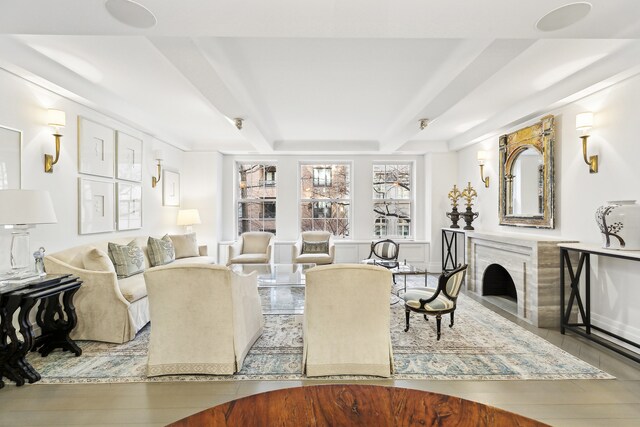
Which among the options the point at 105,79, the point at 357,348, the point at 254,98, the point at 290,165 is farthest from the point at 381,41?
the point at 290,165

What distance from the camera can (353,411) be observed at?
82 centimetres

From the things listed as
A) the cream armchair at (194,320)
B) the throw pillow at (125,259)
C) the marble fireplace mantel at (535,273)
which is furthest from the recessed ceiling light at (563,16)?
the throw pillow at (125,259)

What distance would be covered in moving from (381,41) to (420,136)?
142 inches

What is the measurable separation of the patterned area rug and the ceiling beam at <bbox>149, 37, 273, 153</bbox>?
246cm

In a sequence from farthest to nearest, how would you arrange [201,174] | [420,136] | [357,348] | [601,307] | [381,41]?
1. [201,174]
2. [420,136]
3. [601,307]
4. [381,41]
5. [357,348]

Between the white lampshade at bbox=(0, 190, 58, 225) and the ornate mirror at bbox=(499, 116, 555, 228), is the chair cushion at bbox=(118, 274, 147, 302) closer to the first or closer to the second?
the white lampshade at bbox=(0, 190, 58, 225)

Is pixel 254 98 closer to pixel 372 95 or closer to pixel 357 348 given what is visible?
pixel 372 95

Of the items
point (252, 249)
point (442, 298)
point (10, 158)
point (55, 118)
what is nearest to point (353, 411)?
point (442, 298)

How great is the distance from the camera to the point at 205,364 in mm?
2383

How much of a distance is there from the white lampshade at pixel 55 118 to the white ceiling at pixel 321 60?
0.24 meters

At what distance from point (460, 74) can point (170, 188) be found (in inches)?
198

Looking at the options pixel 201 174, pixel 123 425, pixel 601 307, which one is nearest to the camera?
pixel 123 425

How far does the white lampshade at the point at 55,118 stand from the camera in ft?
10.2

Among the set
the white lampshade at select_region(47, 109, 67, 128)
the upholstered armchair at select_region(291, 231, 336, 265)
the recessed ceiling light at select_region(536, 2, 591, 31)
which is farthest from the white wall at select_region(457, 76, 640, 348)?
the white lampshade at select_region(47, 109, 67, 128)
